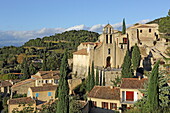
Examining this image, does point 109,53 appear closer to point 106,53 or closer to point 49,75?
point 106,53

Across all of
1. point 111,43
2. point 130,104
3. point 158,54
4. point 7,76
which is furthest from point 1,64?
point 130,104

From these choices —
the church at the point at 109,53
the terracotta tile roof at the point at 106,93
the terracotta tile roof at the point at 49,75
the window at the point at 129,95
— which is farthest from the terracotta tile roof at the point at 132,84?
the terracotta tile roof at the point at 49,75

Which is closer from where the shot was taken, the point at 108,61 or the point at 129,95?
the point at 129,95

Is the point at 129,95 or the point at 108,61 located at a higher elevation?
the point at 108,61

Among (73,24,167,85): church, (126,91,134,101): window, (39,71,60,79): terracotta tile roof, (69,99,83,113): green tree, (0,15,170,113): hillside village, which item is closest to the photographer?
(69,99,83,113): green tree

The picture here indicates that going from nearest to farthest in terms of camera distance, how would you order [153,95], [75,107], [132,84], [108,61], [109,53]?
[153,95], [75,107], [132,84], [109,53], [108,61]

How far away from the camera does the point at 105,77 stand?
34.1m

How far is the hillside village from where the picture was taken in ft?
86.8

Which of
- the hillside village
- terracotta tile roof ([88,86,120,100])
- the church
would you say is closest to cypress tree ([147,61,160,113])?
the hillside village

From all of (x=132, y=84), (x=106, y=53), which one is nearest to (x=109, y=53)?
(x=106, y=53)

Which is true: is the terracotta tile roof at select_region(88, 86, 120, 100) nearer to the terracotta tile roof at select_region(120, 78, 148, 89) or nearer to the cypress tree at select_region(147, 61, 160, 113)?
the terracotta tile roof at select_region(120, 78, 148, 89)

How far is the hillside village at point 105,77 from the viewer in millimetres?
26453

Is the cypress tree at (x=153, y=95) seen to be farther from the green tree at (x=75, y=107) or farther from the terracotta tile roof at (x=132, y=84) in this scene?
the terracotta tile roof at (x=132, y=84)

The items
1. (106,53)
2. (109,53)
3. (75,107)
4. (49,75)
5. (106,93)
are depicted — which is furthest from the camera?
(49,75)
